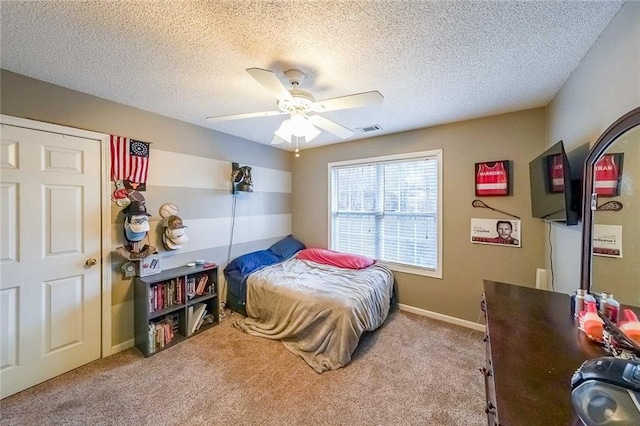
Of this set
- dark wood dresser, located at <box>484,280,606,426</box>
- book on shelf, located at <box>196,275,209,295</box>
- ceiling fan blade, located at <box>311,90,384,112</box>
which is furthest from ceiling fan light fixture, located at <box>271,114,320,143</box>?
book on shelf, located at <box>196,275,209,295</box>

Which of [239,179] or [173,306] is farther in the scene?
→ [239,179]

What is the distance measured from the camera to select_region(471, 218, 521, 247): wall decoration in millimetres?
2617

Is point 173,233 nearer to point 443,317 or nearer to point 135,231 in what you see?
point 135,231

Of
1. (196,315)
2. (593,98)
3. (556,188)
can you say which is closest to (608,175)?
(556,188)

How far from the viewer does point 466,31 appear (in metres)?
1.42

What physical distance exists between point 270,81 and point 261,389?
2195mm

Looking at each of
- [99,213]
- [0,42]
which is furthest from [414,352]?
[0,42]

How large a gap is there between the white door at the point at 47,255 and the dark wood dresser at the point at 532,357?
3.02 metres

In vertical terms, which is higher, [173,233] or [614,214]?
[614,214]

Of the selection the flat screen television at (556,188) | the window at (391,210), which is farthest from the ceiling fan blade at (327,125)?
the flat screen television at (556,188)

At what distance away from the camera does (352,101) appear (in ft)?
5.42

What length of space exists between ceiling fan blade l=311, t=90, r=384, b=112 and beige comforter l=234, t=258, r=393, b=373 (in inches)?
66.2

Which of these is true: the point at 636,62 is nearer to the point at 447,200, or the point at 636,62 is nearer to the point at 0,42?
the point at 447,200

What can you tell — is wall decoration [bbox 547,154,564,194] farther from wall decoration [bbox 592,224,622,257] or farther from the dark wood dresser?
the dark wood dresser
